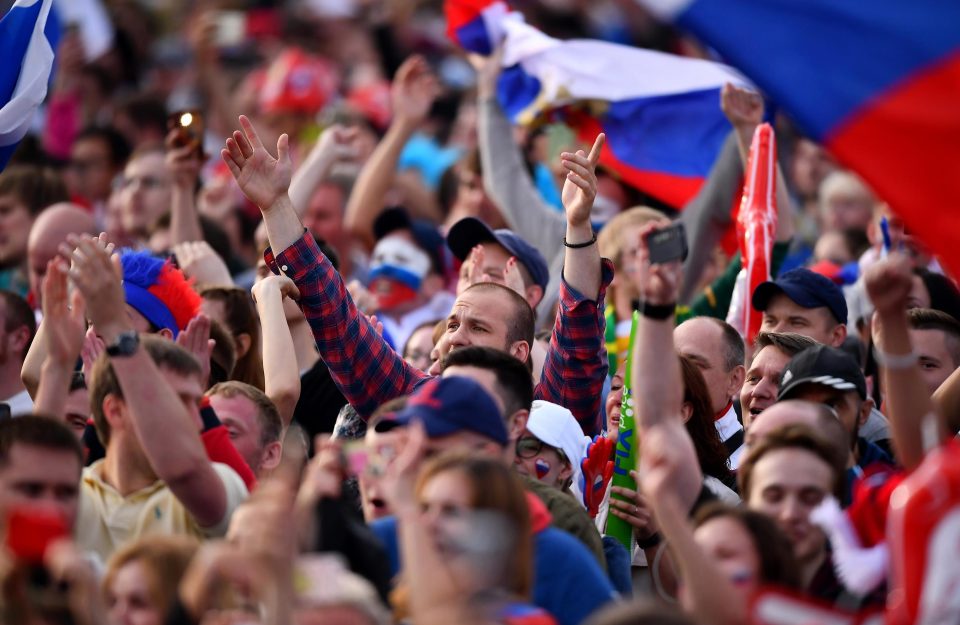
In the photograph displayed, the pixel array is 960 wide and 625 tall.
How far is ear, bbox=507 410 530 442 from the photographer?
5980 millimetres

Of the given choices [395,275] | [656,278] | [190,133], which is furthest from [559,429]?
[190,133]

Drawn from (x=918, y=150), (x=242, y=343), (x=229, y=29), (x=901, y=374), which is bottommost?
(x=229, y=29)

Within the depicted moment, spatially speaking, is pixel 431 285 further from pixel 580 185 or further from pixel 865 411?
pixel 865 411

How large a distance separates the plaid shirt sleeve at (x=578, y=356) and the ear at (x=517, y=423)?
69 cm

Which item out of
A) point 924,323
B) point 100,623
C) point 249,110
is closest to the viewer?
point 100,623

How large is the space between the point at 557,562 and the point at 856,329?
4.05 meters

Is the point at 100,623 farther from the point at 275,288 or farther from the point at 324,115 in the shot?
the point at 324,115

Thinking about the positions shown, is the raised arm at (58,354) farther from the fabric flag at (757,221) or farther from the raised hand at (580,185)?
the fabric flag at (757,221)

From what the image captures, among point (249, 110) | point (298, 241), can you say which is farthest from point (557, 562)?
point (249, 110)

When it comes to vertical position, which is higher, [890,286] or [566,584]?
[890,286]

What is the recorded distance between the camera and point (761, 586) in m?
4.52

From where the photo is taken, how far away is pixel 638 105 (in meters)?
9.41

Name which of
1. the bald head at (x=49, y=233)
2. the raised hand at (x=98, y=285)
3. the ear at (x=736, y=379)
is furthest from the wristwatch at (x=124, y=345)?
the bald head at (x=49, y=233)

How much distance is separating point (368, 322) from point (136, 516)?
1640mm
